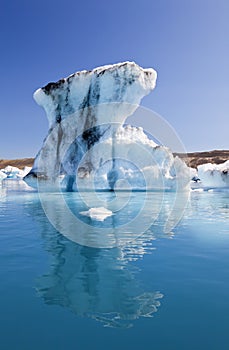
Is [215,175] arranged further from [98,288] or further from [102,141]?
[98,288]

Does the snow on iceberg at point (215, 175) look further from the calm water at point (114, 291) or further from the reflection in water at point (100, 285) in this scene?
the reflection in water at point (100, 285)

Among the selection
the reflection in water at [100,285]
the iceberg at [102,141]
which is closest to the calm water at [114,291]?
the reflection in water at [100,285]

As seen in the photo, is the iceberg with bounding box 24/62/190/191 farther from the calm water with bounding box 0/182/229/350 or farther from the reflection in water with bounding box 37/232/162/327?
the reflection in water with bounding box 37/232/162/327

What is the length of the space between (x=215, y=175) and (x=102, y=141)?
489 inches

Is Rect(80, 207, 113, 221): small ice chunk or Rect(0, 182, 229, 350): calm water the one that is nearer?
Rect(0, 182, 229, 350): calm water

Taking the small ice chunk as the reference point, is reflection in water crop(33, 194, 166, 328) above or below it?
below

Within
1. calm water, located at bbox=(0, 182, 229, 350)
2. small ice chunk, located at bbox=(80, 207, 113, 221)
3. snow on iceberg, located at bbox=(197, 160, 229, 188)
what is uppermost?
snow on iceberg, located at bbox=(197, 160, 229, 188)

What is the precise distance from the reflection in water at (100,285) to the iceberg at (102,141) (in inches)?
592

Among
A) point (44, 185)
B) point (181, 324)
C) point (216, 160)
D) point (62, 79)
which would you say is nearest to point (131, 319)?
point (181, 324)

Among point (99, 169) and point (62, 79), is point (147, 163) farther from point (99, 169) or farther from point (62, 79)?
point (62, 79)

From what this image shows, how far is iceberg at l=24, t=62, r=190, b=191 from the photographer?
2048 centimetres

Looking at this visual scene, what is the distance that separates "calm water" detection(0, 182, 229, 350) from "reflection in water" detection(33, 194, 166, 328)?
0.01 metres

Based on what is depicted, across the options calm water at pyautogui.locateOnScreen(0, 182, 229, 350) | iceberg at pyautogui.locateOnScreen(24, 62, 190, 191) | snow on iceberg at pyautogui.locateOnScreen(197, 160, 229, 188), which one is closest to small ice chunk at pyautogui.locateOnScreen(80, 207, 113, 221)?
calm water at pyautogui.locateOnScreen(0, 182, 229, 350)

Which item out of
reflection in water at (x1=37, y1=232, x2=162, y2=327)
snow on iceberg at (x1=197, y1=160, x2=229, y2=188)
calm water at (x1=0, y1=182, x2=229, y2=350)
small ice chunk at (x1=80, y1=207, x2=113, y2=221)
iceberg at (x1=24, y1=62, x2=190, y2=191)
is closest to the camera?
calm water at (x1=0, y1=182, x2=229, y2=350)
